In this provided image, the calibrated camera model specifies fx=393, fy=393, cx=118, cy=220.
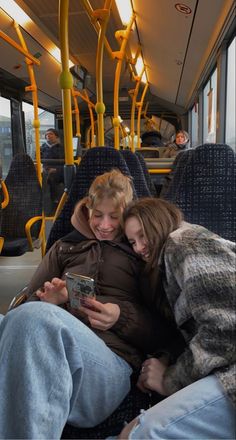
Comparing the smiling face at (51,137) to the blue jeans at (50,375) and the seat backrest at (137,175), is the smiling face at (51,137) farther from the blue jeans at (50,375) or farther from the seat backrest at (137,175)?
the blue jeans at (50,375)

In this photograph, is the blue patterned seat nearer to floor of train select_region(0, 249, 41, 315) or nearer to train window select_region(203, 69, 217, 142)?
floor of train select_region(0, 249, 41, 315)

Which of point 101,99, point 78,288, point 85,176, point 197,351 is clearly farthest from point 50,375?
point 101,99

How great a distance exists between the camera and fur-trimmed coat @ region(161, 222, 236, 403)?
1029 millimetres

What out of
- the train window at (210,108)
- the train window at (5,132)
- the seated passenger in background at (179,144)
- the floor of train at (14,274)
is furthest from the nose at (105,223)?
the train window at (5,132)

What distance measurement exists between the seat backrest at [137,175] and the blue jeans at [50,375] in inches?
39.4

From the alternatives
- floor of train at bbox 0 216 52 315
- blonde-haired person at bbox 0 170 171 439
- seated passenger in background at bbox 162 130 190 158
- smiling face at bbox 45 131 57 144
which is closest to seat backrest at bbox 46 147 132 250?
blonde-haired person at bbox 0 170 171 439

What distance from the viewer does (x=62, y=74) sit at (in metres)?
1.97

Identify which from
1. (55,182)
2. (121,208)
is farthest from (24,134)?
(121,208)

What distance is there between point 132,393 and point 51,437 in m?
0.36

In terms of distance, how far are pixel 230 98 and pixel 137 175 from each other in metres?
3.87

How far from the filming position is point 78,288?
1263 mm

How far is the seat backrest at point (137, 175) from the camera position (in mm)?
2057

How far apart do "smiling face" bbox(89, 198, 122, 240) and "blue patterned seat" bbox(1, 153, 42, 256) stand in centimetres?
202

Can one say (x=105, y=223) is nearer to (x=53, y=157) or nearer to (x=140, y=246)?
(x=140, y=246)
